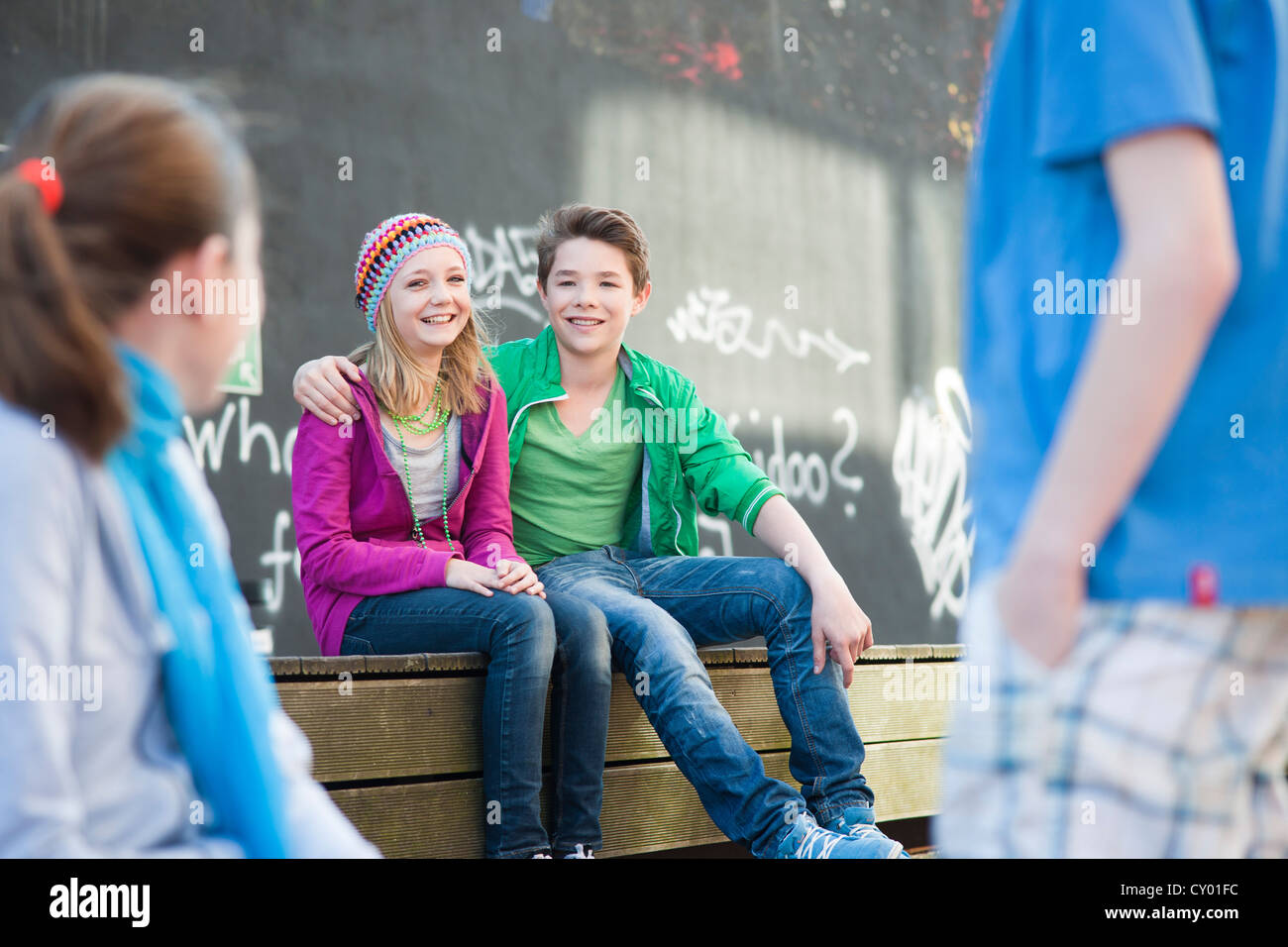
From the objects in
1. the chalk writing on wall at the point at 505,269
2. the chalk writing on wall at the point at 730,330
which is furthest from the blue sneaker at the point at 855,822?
the chalk writing on wall at the point at 730,330

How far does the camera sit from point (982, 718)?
89 cm

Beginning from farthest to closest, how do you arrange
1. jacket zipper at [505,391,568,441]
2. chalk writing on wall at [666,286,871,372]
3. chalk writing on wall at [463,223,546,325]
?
chalk writing on wall at [666,286,871,372] → chalk writing on wall at [463,223,546,325] → jacket zipper at [505,391,568,441]

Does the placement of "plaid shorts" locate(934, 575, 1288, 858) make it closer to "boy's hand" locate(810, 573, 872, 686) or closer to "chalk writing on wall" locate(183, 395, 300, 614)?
"boy's hand" locate(810, 573, 872, 686)

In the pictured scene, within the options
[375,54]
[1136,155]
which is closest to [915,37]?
[375,54]

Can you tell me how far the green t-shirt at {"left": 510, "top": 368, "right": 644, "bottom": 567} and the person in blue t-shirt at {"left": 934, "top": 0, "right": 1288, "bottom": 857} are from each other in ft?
5.74

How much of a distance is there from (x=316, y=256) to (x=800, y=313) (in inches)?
94.9

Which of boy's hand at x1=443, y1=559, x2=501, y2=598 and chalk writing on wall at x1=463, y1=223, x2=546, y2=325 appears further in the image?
chalk writing on wall at x1=463, y1=223, x2=546, y2=325

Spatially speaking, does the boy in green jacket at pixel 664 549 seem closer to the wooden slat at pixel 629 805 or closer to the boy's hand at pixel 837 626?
the boy's hand at pixel 837 626

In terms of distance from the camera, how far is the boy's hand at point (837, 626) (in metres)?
2.27

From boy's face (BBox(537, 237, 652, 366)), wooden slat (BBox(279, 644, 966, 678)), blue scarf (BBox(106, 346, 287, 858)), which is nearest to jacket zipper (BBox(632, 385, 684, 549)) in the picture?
boy's face (BBox(537, 237, 652, 366))

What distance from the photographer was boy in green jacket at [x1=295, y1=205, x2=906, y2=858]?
2125mm

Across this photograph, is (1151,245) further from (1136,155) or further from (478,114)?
(478,114)

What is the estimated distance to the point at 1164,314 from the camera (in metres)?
0.81

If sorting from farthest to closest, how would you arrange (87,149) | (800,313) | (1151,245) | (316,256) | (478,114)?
(800,313) < (478,114) < (316,256) < (87,149) < (1151,245)
